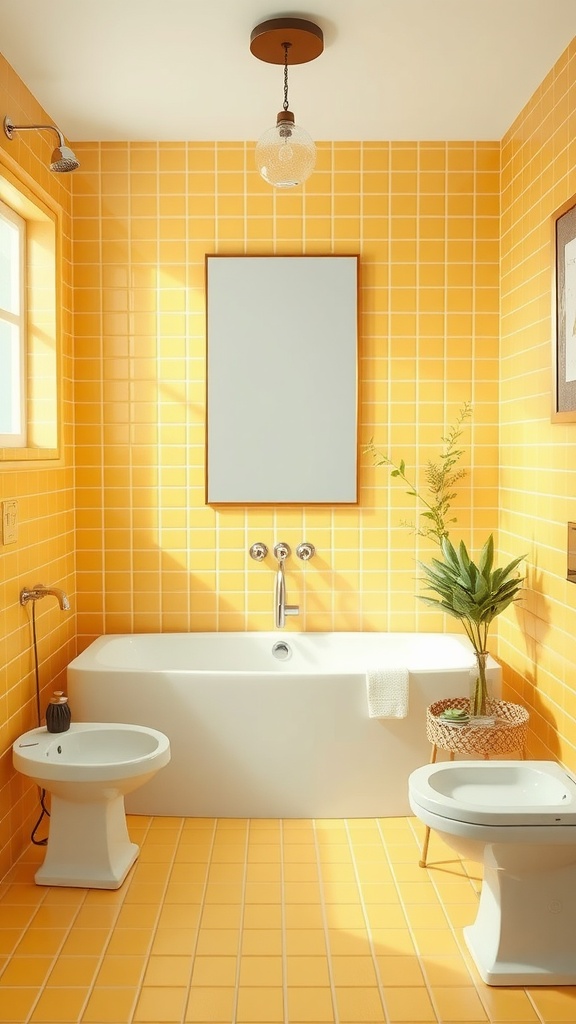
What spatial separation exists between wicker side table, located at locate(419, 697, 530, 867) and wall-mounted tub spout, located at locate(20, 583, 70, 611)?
1.32m

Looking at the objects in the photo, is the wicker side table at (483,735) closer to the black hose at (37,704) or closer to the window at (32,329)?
the black hose at (37,704)

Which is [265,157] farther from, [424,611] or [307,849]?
[307,849]

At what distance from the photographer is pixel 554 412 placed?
3018 millimetres

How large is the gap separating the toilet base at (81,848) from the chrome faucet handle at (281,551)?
4.31 ft

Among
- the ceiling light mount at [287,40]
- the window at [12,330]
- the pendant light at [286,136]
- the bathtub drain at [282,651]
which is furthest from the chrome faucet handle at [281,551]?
the ceiling light mount at [287,40]

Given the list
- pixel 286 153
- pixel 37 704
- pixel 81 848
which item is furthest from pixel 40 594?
pixel 286 153

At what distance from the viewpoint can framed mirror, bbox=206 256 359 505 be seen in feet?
12.6

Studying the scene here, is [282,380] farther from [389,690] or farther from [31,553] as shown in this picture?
[389,690]

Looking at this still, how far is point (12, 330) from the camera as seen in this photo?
11.1 ft

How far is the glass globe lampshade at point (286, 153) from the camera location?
2.65 m

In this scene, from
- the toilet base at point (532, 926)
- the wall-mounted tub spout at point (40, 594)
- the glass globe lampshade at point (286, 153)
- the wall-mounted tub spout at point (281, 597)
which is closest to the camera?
the toilet base at point (532, 926)

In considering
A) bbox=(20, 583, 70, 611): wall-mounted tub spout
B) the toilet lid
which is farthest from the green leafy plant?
bbox=(20, 583, 70, 611): wall-mounted tub spout

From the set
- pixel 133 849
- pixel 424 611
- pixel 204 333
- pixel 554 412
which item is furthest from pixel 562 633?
pixel 204 333

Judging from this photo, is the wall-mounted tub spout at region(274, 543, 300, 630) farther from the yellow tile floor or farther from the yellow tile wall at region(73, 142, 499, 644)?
the yellow tile floor
